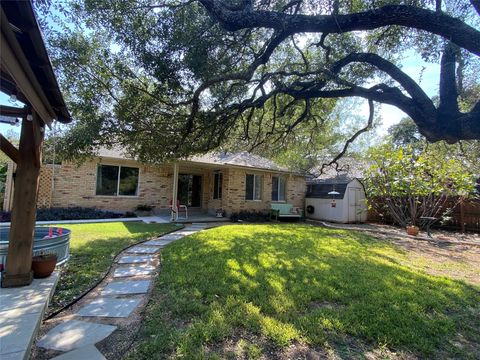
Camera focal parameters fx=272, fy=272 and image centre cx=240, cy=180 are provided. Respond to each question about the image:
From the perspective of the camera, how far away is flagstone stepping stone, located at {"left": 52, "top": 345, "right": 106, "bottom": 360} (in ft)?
8.22

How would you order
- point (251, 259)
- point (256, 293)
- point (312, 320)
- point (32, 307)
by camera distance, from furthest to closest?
point (251, 259), point (256, 293), point (312, 320), point (32, 307)

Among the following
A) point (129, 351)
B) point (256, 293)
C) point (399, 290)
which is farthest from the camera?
point (399, 290)

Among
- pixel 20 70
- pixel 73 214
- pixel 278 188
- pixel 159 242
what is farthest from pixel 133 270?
pixel 278 188

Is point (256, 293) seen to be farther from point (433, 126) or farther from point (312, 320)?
point (433, 126)

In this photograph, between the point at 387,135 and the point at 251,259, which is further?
the point at 387,135

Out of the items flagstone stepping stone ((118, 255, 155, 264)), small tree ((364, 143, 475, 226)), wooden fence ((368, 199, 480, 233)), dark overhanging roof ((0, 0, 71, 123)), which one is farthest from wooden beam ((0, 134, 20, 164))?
wooden fence ((368, 199, 480, 233))

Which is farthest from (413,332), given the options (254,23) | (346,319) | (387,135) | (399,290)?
(387,135)

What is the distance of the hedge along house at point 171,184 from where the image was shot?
1174 cm

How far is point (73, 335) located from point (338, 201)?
14054 millimetres

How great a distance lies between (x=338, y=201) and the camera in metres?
15.0

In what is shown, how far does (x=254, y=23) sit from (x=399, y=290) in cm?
471

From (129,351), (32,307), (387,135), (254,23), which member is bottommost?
(129,351)

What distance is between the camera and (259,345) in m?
2.75

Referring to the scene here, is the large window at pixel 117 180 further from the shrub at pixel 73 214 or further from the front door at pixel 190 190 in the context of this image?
the front door at pixel 190 190
